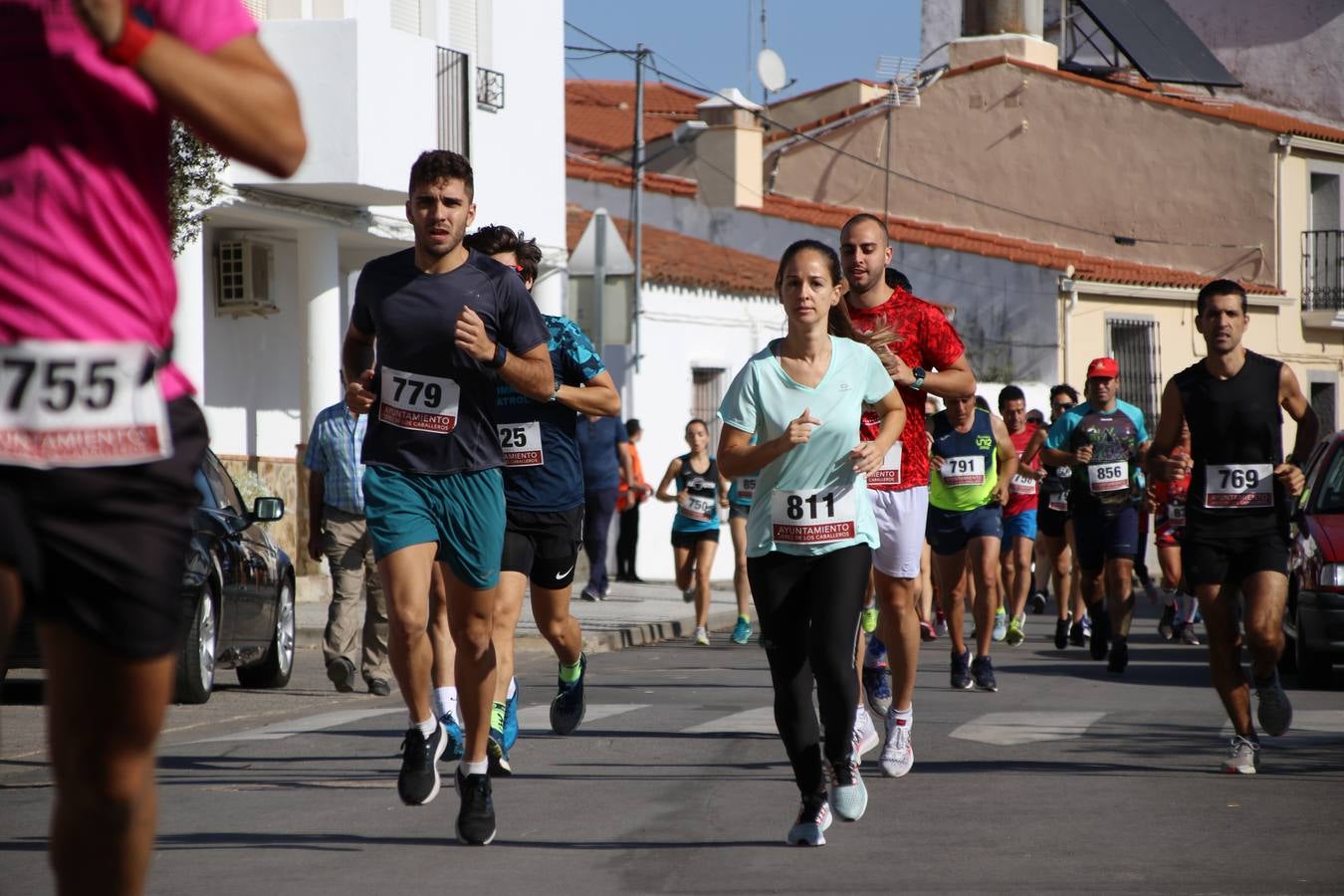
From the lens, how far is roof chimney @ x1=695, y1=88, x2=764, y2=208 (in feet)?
127

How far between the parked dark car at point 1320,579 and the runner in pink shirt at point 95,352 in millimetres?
10713

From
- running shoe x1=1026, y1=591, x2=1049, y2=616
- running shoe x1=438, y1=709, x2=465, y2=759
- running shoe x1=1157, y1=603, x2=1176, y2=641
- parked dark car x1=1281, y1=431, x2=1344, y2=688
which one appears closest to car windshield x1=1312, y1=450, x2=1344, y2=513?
parked dark car x1=1281, y1=431, x2=1344, y2=688

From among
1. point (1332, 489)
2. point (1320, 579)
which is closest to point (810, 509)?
point (1320, 579)

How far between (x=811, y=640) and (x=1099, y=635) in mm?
9041

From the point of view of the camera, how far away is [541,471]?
909 centimetres

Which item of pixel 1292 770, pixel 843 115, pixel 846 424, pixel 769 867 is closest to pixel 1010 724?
pixel 1292 770

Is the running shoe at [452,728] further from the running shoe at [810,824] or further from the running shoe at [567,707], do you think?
the running shoe at [810,824]

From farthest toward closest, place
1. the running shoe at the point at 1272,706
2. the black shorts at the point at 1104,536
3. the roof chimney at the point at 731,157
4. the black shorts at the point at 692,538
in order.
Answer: the roof chimney at the point at 731,157, the black shorts at the point at 692,538, the black shorts at the point at 1104,536, the running shoe at the point at 1272,706

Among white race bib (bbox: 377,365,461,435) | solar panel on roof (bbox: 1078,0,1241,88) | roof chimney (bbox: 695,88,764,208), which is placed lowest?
white race bib (bbox: 377,365,461,435)

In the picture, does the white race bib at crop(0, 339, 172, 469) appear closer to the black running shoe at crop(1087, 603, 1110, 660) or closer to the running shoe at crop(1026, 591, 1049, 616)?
the black running shoe at crop(1087, 603, 1110, 660)

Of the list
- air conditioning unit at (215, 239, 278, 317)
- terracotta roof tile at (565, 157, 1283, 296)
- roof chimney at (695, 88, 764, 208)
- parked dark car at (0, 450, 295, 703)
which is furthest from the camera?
roof chimney at (695, 88, 764, 208)

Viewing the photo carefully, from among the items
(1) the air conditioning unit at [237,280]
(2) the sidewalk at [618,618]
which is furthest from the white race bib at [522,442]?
(1) the air conditioning unit at [237,280]

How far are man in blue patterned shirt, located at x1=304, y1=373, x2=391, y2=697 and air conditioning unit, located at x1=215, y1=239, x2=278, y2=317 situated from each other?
31.7 ft

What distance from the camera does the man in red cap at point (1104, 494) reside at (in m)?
14.5
